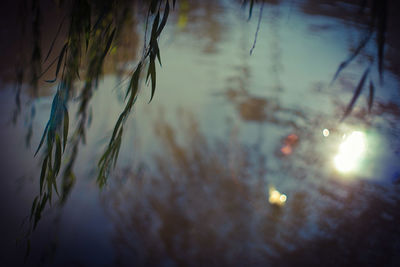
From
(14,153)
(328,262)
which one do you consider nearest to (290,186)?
(328,262)

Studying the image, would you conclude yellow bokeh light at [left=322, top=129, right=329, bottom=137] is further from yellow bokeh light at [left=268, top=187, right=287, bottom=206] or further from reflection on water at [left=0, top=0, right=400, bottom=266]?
yellow bokeh light at [left=268, top=187, right=287, bottom=206]

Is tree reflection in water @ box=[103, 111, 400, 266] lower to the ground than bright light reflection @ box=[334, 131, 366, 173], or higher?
lower

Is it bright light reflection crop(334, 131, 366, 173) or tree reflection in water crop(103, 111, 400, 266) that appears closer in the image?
tree reflection in water crop(103, 111, 400, 266)

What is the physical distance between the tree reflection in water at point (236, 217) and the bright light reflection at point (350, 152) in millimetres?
150

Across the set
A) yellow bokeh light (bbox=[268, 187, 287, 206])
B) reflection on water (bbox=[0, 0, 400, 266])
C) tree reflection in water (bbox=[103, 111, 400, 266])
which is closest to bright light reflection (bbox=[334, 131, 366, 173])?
reflection on water (bbox=[0, 0, 400, 266])

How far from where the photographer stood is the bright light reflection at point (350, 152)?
171cm

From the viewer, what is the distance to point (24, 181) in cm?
138

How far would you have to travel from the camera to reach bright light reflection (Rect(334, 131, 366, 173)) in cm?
171

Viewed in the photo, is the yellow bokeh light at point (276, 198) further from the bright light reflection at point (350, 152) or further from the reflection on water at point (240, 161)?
the bright light reflection at point (350, 152)

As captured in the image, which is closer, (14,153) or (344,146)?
(14,153)

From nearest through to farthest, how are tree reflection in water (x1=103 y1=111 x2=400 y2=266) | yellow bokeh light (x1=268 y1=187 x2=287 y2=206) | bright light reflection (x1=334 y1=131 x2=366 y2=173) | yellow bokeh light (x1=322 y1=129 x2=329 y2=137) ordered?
1. tree reflection in water (x1=103 y1=111 x2=400 y2=266)
2. yellow bokeh light (x1=268 y1=187 x2=287 y2=206)
3. bright light reflection (x1=334 y1=131 x2=366 y2=173)
4. yellow bokeh light (x1=322 y1=129 x2=329 y2=137)

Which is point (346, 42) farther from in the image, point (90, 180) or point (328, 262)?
point (90, 180)

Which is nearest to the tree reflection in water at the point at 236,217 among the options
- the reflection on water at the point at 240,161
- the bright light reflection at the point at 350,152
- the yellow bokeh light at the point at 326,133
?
the reflection on water at the point at 240,161

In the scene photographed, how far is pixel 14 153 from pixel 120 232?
26.4 inches
